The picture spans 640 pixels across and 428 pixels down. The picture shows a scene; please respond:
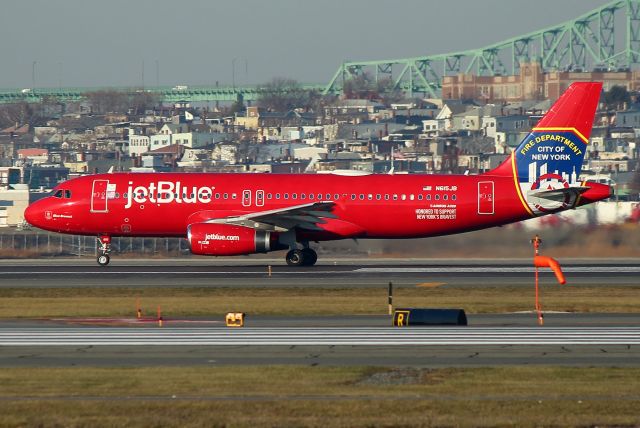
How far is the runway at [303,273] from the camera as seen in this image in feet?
157

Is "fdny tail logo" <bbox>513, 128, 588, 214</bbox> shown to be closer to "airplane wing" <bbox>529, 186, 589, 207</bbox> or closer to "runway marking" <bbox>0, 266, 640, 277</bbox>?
"airplane wing" <bbox>529, 186, 589, 207</bbox>

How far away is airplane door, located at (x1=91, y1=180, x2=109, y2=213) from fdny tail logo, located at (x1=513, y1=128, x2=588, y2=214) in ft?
61.0

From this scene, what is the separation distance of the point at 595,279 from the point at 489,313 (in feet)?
39.8

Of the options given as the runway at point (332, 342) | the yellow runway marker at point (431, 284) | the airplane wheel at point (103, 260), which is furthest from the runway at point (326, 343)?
the airplane wheel at point (103, 260)

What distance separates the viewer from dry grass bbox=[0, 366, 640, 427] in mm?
21766

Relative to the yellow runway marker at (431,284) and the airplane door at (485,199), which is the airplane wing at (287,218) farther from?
the yellow runway marker at (431,284)

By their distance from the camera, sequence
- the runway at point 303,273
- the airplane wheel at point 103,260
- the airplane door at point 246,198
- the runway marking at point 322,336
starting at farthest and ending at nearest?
the airplane wheel at point 103,260 < the airplane door at point 246,198 < the runway at point 303,273 < the runway marking at point 322,336

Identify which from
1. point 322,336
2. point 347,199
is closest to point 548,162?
point 347,199

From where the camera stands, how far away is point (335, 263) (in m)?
58.7

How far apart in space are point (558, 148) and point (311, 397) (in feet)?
115

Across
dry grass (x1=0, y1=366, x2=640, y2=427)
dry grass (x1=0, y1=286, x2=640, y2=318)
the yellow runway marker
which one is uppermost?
the yellow runway marker

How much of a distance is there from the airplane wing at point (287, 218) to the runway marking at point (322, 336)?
20.2 meters

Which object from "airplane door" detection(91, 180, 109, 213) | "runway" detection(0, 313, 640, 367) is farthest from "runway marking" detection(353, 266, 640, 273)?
"runway" detection(0, 313, 640, 367)

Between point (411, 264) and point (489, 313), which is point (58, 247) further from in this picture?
point (489, 313)
